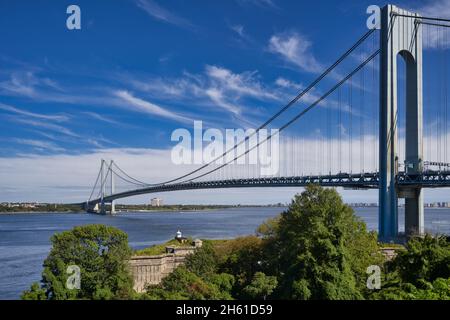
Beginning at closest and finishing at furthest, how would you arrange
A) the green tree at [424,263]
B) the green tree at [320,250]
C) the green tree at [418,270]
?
the green tree at [418,270]
the green tree at [320,250]
the green tree at [424,263]

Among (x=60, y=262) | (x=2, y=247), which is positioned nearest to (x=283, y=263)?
(x=60, y=262)

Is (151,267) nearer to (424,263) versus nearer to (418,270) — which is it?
(418,270)

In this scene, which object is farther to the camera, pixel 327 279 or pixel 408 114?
pixel 408 114

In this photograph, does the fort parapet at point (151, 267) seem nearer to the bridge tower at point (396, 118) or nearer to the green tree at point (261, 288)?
the green tree at point (261, 288)

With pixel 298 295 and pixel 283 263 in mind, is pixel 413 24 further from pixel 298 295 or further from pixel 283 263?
pixel 298 295

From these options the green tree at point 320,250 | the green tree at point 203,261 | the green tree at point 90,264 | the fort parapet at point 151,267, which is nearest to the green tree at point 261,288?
the green tree at point 320,250

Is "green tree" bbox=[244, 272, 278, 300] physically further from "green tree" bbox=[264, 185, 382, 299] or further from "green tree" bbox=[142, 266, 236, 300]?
"green tree" bbox=[142, 266, 236, 300]

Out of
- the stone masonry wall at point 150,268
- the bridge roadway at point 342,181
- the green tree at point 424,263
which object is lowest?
the stone masonry wall at point 150,268
